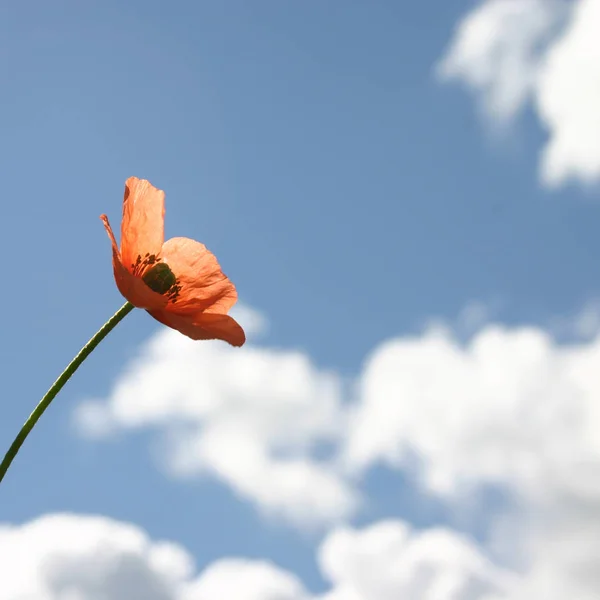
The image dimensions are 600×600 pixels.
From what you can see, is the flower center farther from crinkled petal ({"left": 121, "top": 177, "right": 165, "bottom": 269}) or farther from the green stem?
the green stem

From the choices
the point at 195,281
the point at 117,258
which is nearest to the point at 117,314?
the point at 117,258

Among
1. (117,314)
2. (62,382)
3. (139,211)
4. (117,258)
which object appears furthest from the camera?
(139,211)

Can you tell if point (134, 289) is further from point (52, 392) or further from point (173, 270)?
point (173, 270)

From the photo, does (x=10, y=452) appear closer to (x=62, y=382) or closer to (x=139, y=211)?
(x=62, y=382)

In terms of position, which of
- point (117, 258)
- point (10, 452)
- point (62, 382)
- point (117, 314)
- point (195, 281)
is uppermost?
point (195, 281)

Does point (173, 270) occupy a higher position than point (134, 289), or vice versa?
point (173, 270)

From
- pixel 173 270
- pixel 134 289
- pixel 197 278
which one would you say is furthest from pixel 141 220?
pixel 134 289

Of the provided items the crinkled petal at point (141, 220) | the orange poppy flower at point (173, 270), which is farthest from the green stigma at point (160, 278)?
the crinkled petal at point (141, 220)
